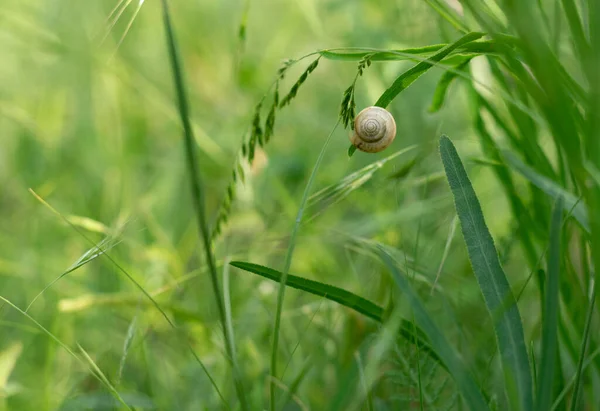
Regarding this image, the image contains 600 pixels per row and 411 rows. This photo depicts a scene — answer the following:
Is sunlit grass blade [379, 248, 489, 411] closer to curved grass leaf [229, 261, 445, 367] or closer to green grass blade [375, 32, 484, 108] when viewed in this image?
curved grass leaf [229, 261, 445, 367]

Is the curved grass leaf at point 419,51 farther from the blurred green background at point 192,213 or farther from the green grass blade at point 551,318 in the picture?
the green grass blade at point 551,318

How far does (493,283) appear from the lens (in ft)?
3.15

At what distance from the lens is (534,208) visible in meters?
1.30

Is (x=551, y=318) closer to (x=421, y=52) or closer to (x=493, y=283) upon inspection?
(x=493, y=283)

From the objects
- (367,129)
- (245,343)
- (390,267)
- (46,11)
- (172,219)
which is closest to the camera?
(390,267)

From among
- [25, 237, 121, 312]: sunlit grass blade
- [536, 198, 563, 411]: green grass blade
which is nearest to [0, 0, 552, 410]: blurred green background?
[25, 237, 121, 312]: sunlit grass blade

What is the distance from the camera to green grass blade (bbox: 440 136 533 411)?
0.89m

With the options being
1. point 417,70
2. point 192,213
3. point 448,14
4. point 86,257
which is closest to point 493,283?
point 417,70

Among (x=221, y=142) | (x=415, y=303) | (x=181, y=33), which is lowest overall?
(x=415, y=303)

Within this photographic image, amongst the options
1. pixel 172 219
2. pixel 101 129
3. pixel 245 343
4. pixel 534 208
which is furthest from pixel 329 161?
pixel 534 208

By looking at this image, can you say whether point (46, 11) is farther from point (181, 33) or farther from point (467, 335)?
point (467, 335)

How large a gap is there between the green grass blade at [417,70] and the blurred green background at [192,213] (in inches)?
7.5

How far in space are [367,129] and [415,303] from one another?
37 centimetres

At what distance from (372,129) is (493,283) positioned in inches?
13.0
